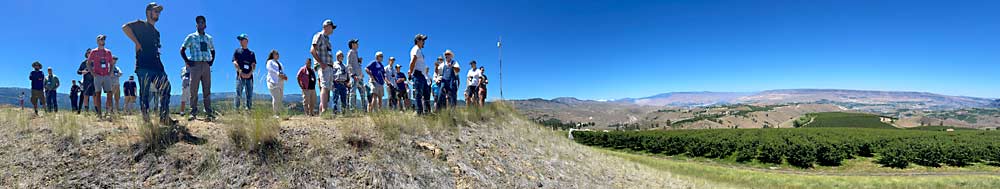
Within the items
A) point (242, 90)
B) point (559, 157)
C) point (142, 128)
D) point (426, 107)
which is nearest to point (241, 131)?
point (142, 128)

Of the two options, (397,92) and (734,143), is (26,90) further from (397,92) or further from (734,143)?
(734,143)

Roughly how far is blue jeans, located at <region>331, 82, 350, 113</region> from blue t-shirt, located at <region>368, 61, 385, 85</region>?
597mm

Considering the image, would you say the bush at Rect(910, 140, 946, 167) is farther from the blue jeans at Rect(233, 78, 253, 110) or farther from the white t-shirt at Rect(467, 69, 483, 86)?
the blue jeans at Rect(233, 78, 253, 110)

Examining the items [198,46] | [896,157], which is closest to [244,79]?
[198,46]

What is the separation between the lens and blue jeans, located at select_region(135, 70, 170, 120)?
5.14 m

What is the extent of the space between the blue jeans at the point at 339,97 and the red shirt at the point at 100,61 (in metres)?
3.31

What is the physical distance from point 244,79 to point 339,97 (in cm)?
157

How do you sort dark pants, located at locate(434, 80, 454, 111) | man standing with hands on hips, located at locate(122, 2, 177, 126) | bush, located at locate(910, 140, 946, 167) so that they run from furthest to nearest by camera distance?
bush, located at locate(910, 140, 946, 167)
dark pants, located at locate(434, 80, 454, 111)
man standing with hands on hips, located at locate(122, 2, 177, 126)

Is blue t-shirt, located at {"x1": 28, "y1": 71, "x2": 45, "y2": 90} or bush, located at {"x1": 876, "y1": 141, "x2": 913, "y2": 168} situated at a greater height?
blue t-shirt, located at {"x1": 28, "y1": 71, "x2": 45, "y2": 90}

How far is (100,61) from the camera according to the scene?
6.47m

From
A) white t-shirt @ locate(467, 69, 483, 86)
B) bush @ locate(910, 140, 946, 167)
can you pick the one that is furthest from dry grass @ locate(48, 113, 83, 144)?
bush @ locate(910, 140, 946, 167)

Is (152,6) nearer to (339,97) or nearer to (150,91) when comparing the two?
(150,91)

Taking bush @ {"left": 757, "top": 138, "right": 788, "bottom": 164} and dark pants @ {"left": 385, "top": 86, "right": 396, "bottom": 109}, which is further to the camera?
bush @ {"left": 757, "top": 138, "right": 788, "bottom": 164}

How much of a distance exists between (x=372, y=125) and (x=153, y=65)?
280 centimetres
